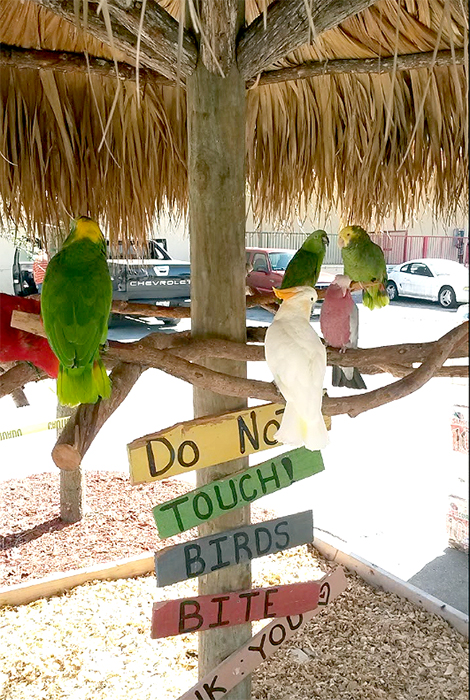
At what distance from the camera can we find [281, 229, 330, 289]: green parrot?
3.85 feet

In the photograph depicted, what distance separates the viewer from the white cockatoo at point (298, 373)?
2.43 feet

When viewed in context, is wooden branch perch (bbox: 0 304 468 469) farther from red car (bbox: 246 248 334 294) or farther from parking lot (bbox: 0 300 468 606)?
red car (bbox: 246 248 334 294)

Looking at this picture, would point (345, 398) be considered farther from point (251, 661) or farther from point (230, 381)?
point (251, 661)

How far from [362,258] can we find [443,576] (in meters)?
1.14

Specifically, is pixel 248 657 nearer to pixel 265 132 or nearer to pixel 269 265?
pixel 265 132

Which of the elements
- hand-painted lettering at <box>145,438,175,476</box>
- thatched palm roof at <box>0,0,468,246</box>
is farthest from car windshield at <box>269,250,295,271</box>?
hand-painted lettering at <box>145,438,175,476</box>

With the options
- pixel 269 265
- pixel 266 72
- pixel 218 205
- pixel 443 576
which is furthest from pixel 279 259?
A: pixel 218 205

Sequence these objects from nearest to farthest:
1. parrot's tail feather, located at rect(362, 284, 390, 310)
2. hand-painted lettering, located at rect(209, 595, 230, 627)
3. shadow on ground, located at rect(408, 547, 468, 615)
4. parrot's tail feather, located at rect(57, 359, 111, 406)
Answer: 1. parrot's tail feather, located at rect(57, 359, 111, 406)
2. hand-painted lettering, located at rect(209, 595, 230, 627)
3. parrot's tail feather, located at rect(362, 284, 390, 310)
4. shadow on ground, located at rect(408, 547, 468, 615)

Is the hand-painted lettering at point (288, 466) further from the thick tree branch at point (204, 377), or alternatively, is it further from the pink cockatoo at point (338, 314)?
the pink cockatoo at point (338, 314)

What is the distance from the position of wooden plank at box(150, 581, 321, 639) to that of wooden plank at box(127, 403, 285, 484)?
29 cm

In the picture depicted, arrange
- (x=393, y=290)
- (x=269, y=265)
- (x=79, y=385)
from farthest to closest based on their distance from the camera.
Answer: (x=393, y=290) < (x=269, y=265) < (x=79, y=385)

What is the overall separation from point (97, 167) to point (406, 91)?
835 mm

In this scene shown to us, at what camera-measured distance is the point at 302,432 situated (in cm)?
76

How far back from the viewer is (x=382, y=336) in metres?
3.71
